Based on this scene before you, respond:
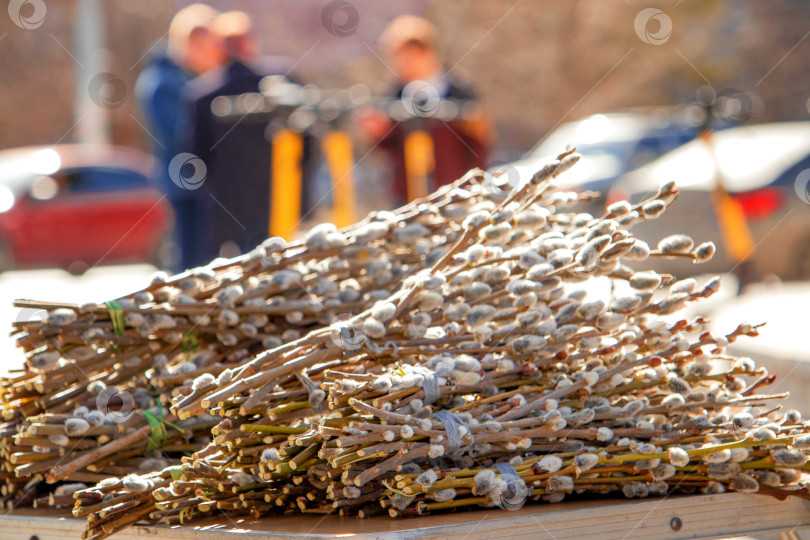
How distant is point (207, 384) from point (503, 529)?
0.46 m

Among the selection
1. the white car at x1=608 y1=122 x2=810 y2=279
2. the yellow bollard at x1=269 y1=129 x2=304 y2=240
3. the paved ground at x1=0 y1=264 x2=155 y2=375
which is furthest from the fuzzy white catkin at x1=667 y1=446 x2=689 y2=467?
the paved ground at x1=0 y1=264 x2=155 y2=375

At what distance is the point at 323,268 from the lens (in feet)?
5.82

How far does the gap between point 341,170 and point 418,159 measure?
677 mm

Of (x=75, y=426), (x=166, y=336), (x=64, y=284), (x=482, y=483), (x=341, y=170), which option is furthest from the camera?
(x=64, y=284)

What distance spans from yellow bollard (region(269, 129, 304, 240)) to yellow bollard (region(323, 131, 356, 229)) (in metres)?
0.66

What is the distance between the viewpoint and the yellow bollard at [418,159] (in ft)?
19.1

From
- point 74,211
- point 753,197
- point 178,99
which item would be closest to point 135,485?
point 178,99

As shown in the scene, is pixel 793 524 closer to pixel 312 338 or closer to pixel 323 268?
pixel 312 338

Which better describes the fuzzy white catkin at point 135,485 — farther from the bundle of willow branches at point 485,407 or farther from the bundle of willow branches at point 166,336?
the bundle of willow branches at point 166,336

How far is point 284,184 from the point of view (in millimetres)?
5496

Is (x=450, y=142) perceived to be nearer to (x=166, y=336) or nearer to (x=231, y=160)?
(x=231, y=160)

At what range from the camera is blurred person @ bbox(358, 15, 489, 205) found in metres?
5.87

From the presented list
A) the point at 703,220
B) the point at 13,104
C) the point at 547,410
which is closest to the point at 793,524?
the point at 547,410

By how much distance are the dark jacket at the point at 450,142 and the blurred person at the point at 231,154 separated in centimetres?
96
